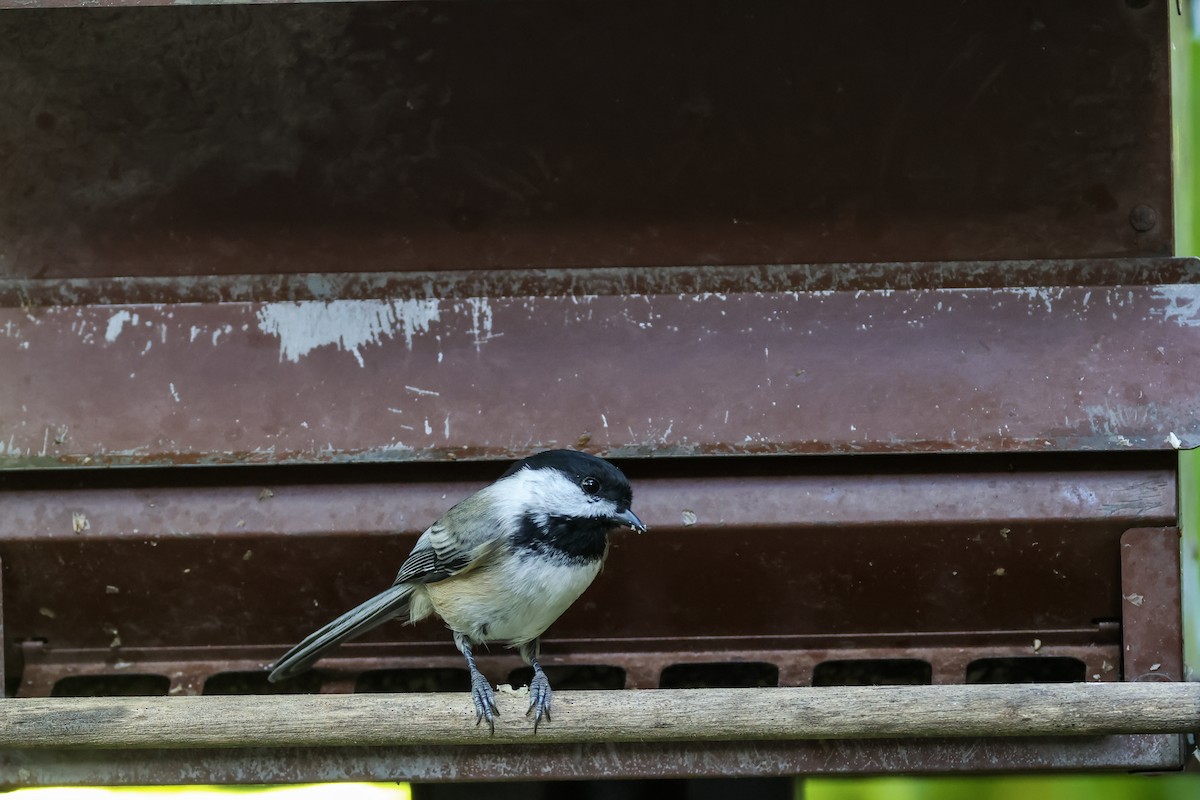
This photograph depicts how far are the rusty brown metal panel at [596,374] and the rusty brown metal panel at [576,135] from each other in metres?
0.11

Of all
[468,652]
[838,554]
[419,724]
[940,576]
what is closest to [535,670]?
[468,652]

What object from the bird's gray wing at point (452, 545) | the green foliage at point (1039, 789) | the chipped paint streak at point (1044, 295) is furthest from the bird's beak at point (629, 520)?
the green foliage at point (1039, 789)

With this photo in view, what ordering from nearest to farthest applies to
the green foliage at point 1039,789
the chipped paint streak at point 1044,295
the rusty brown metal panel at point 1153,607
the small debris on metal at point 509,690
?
the small debris on metal at point 509,690, the rusty brown metal panel at point 1153,607, the chipped paint streak at point 1044,295, the green foliage at point 1039,789

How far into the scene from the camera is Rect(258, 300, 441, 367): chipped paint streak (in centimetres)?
255

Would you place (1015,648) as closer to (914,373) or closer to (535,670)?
(914,373)

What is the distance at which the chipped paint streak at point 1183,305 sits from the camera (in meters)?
2.45

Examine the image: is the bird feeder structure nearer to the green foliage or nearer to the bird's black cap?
the bird's black cap

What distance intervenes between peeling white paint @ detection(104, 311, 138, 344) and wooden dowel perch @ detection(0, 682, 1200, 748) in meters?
0.78

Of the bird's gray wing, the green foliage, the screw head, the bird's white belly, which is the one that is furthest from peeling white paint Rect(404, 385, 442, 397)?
the screw head

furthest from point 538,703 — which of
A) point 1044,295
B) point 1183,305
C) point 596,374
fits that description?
point 1183,305

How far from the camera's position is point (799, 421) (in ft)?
8.12

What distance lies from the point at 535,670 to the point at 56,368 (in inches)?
46.1

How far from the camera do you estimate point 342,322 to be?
255 cm

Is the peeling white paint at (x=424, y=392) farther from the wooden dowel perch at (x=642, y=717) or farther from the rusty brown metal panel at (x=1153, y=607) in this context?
the rusty brown metal panel at (x=1153, y=607)
